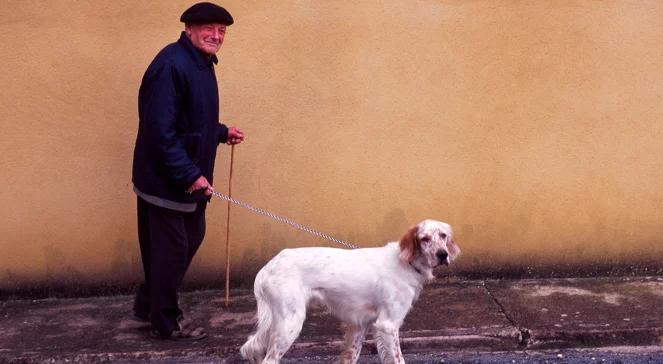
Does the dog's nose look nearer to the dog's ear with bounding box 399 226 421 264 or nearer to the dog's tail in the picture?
the dog's ear with bounding box 399 226 421 264

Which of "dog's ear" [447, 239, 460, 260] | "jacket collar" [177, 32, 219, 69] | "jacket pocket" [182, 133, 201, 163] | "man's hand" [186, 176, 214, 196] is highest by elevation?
"jacket collar" [177, 32, 219, 69]

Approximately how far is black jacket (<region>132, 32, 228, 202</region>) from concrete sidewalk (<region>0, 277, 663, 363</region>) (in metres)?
0.99

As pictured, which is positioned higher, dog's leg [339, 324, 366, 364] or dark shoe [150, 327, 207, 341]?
dog's leg [339, 324, 366, 364]

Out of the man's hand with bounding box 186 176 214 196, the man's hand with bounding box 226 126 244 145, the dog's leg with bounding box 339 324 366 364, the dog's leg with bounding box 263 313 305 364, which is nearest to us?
the dog's leg with bounding box 263 313 305 364

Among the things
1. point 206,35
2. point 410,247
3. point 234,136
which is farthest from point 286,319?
point 206,35

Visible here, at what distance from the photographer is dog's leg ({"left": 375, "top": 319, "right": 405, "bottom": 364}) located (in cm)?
437

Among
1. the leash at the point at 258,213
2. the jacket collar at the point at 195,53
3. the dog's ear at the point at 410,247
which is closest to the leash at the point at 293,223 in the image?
the leash at the point at 258,213

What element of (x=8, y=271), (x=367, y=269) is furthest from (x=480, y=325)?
(x=8, y=271)

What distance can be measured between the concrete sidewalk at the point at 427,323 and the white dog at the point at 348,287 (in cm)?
58

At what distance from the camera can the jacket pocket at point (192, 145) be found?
4801 mm

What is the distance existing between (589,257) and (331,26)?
2608 mm

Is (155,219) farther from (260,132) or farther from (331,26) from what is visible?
(331,26)

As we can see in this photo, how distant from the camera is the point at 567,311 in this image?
211 inches

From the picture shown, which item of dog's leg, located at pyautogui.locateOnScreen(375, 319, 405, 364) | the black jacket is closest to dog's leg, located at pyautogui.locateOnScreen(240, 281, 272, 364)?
dog's leg, located at pyautogui.locateOnScreen(375, 319, 405, 364)
